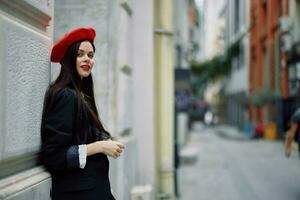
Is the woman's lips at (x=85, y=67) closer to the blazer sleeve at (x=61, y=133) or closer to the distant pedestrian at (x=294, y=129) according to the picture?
the blazer sleeve at (x=61, y=133)

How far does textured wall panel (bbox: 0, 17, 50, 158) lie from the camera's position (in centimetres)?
249

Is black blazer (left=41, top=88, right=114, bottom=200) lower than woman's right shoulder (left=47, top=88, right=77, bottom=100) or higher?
lower

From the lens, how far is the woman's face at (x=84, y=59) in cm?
290

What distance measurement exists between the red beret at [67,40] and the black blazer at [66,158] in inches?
10.1

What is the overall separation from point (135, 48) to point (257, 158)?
9.57 m

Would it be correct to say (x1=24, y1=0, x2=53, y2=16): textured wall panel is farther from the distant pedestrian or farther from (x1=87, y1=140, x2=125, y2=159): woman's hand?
the distant pedestrian

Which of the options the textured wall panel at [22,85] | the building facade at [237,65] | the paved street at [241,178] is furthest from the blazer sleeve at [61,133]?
the building facade at [237,65]

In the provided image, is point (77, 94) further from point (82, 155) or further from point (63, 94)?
point (82, 155)

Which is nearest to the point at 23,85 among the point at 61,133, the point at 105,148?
the point at 61,133

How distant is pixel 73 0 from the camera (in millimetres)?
4801

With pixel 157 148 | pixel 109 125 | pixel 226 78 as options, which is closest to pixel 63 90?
pixel 109 125

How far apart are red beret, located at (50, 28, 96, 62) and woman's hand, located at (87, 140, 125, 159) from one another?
54 cm

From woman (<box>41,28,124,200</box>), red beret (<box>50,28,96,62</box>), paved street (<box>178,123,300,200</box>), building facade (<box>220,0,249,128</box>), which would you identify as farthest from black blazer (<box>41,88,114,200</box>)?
building facade (<box>220,0,249,128</box>)

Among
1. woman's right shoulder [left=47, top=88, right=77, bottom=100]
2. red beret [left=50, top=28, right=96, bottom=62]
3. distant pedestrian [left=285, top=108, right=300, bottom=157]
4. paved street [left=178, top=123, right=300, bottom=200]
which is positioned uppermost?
red beret [left=50, top=28, right=96, bottom=62]
